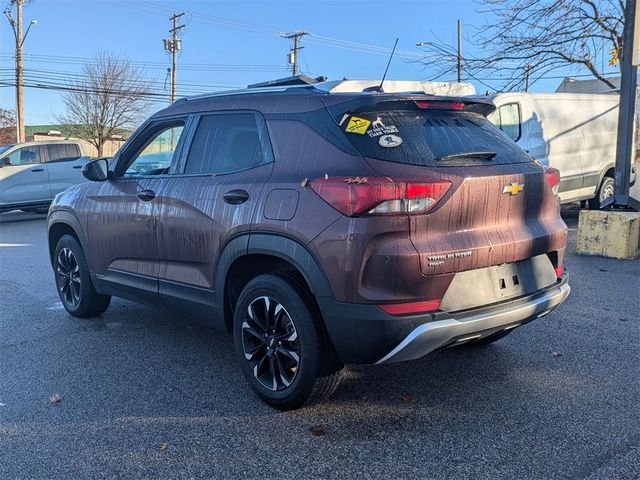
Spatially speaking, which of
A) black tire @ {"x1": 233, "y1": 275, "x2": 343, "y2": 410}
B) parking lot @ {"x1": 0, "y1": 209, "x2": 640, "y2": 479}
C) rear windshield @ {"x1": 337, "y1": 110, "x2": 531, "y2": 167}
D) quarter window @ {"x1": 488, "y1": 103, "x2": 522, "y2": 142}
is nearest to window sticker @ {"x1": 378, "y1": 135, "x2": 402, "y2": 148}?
rear windshield @ {"x1": 337, "y1": 110, "x2": 531, "y2": 167}

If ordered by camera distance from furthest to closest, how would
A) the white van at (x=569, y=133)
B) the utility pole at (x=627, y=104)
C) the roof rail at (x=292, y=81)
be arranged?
1. the white van at (x=569, y=133)
2. the utility pole at (x=627, y=104)
3. the roof rail at (x=292, y=81)

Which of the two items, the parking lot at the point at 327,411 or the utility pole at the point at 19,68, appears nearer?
the parking lot at the point at 327,411

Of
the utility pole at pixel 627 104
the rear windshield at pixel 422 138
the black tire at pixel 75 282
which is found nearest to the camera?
the rear windshield at pixel 422 138

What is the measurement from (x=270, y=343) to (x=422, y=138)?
1495 millimetres

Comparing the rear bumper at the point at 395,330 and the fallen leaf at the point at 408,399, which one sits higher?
the rear bumper at the point at 395,330

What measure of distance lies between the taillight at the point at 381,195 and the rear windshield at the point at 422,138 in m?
0.18

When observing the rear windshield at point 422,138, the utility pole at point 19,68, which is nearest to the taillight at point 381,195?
the rear windshield at point 422,138

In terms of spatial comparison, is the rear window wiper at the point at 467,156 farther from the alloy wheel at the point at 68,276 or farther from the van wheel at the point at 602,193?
the van wheel at the point at 602,193

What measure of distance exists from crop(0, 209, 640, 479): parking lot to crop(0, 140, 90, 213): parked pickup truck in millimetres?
10890

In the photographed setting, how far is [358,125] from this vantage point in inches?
131

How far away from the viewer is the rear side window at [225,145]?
384 cm

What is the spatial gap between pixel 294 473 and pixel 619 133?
320 inches

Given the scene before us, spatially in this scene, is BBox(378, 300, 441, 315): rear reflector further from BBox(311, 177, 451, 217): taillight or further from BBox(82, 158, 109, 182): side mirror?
BBox(82, 158, 109, 182): side mirror

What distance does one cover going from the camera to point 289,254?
3.34m
